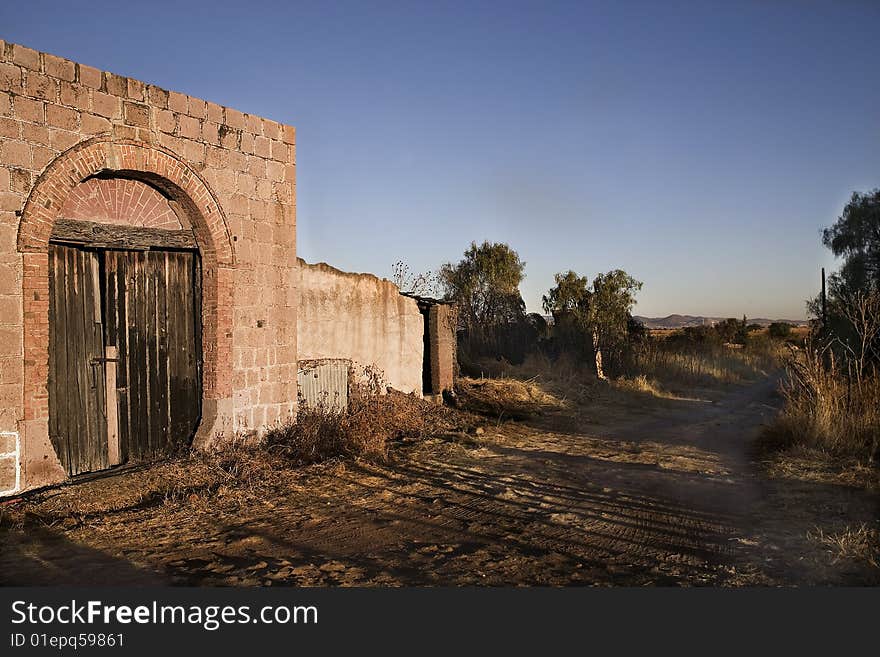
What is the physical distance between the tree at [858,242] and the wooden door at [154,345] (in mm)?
18172

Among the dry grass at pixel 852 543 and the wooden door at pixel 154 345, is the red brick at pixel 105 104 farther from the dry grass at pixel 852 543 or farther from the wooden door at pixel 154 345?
the dry grass at pixel 852 543

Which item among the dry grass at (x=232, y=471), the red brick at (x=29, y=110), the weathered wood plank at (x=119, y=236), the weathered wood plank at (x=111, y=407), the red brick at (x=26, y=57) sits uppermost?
the red brick at (x=26, y=57)

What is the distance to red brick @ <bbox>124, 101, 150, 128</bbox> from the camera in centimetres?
703

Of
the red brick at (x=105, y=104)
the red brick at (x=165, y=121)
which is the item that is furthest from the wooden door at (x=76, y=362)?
the red brick at (x=165, y=121)

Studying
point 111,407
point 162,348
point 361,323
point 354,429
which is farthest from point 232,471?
point 361,323

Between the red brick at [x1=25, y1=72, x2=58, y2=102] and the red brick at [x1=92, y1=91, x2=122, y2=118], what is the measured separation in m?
0.39

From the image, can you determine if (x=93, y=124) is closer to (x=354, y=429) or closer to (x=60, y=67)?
(x=60, y=67)

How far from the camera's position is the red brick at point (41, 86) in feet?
20.4

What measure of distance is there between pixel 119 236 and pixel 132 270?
1.36ft

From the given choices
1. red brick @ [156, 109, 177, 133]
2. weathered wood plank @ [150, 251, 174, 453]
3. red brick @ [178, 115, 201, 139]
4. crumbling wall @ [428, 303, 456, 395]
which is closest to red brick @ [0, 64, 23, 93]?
red brick @ [156, 109, 177, 133]

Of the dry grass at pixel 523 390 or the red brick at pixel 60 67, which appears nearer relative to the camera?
the red brick at pixel 60 67

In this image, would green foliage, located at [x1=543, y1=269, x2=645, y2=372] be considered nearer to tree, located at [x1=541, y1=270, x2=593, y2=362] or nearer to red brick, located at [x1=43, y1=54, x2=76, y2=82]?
tree, located at [x1=541, y1=270, x2=593, y2=362]

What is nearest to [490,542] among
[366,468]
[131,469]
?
[366,468]

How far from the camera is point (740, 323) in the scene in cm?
4650
